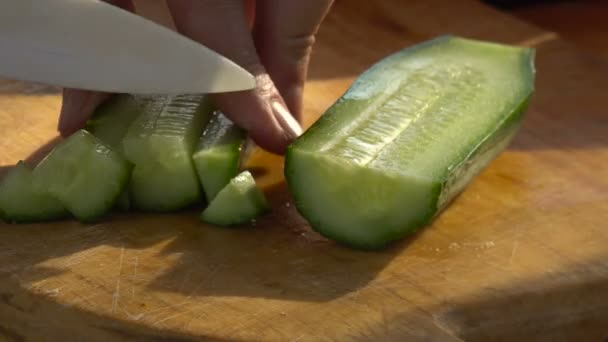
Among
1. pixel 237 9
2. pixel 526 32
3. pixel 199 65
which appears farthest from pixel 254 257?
pixel 526 32

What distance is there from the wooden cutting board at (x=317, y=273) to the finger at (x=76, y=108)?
0.12 metres

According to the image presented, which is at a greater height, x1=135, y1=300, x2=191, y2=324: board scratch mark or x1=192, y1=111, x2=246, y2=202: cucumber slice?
x1=192, y1=111, x2=246, y2=202: cucumber slice

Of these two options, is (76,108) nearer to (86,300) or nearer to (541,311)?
(86,300)

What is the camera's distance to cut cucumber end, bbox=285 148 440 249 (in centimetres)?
163

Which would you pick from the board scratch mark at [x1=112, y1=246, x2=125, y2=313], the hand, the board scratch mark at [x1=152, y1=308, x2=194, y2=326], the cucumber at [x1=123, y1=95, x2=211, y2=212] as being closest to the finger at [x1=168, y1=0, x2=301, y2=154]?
the hand

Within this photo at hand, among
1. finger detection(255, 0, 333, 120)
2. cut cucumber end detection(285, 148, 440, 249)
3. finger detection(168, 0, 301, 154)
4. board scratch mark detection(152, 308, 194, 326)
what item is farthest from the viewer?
finger detection(255, 0, 333, 120)

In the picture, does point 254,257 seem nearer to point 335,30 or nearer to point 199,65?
point 199,65

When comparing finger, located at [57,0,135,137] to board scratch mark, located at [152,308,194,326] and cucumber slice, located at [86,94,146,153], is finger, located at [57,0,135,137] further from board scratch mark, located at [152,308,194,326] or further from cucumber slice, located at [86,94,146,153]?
board scratch mark, located at [152,308,194,326]

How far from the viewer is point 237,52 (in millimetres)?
1787

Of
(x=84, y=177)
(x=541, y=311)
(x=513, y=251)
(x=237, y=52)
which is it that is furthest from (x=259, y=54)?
(x=541, y=311)

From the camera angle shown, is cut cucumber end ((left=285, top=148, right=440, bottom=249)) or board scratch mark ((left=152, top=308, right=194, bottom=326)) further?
cut cucumber end ((left=285, top=148, right=440, bottom=249))

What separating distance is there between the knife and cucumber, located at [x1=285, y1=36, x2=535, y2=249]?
21 centimetres

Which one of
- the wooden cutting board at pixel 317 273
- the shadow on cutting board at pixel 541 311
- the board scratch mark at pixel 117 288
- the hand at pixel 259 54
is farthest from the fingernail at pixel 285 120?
the shadow on cutting board at pixel 541 311

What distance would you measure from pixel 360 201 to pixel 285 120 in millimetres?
268
